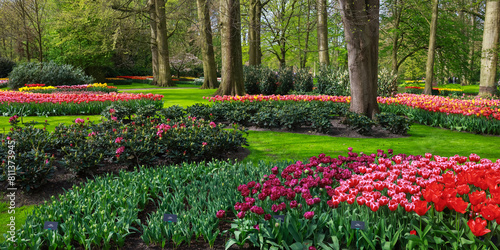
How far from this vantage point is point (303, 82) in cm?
1650

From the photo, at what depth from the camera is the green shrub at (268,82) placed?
1647 centimetres

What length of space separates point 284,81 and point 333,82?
278 cm

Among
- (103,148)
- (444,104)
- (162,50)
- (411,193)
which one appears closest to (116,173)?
(103,148)

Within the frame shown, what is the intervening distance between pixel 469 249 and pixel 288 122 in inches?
220

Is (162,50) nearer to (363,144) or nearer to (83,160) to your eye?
(363,144)

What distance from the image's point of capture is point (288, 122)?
309 inches

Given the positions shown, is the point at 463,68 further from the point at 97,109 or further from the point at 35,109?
the point at 35,109

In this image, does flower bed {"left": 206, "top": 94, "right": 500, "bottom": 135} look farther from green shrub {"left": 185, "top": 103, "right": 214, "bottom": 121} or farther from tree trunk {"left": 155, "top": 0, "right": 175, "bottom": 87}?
tree trunk {"left": 155, "top": 0, "right": 175, "bottom": 87}

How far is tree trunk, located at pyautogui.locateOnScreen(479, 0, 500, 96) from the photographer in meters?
12.2

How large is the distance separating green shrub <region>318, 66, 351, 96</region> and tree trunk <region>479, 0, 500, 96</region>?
4.83 m

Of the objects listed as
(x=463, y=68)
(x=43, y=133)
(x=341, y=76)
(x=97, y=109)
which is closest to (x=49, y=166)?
(x=43, y=133)

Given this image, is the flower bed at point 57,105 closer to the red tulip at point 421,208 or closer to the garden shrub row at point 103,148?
the garden shrub row at point 103,148

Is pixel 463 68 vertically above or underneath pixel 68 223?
above

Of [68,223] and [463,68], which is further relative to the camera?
[463,68]
